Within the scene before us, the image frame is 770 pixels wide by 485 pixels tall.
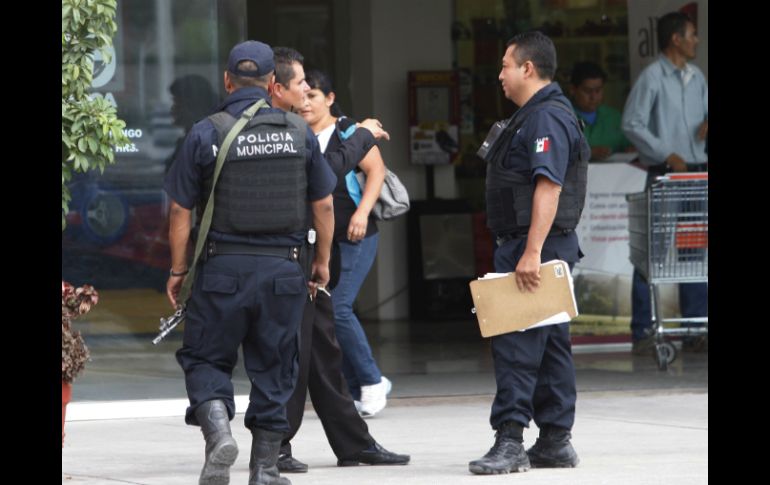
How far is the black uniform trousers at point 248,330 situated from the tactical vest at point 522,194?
1.10 meters

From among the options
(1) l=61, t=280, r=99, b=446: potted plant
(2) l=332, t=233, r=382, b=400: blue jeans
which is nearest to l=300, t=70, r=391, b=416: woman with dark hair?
(2) l=332, t=233, r=382, b=400: blue jeans

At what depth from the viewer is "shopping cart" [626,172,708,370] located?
427 inches

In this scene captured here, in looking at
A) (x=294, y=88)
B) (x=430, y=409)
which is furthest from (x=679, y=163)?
(x=294, y=88)

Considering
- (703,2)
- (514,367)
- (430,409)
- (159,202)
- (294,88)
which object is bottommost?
(430,409)

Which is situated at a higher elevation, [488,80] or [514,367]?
[488,80]

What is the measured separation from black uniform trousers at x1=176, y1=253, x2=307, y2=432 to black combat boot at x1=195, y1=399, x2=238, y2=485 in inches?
1.7

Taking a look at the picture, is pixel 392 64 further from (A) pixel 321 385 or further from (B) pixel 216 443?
(B) pixel 216 443

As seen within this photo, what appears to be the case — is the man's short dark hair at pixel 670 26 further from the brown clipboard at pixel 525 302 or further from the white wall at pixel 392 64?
the brown clipboard at pixel 525 302

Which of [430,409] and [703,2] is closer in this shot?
[430,409]

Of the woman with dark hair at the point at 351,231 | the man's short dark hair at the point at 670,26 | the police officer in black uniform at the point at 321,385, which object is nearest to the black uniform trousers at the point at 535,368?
the police officer in black uniform at the point at 321,385
